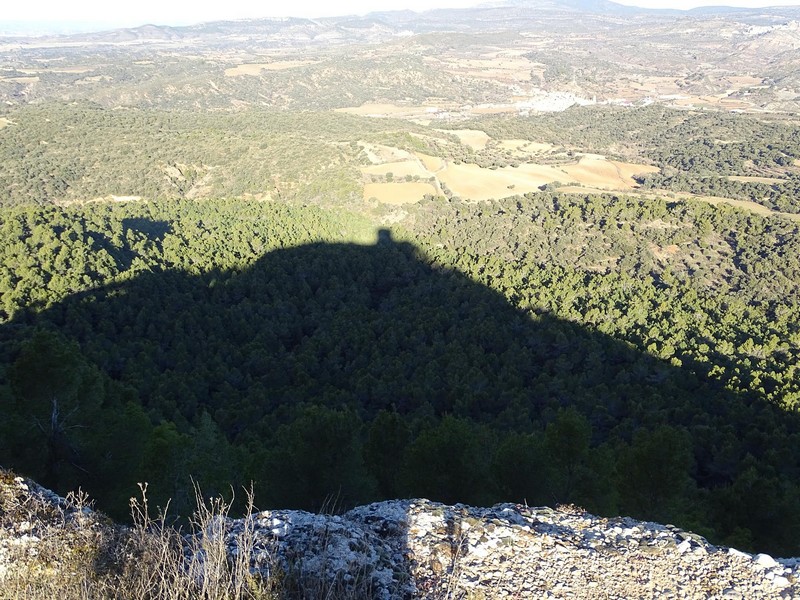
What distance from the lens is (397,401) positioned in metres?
29.2

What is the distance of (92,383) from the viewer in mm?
15523

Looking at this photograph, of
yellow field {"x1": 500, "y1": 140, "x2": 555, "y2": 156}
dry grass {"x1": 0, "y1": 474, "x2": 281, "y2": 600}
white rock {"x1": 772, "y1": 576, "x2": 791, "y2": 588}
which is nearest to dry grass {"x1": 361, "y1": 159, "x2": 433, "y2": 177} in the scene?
yellow field {"x1": 500, "y1": 140, "x2": 555, "y2": 156}

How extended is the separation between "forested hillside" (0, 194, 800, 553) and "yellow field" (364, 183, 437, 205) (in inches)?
405

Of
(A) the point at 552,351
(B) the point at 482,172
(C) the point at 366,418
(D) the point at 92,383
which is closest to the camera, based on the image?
(D) the point at 92,383

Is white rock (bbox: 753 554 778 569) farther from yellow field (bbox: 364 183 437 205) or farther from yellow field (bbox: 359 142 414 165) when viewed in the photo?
yellow field (bbox: 359 142 414 165)

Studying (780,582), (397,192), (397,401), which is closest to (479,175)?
(397,192)

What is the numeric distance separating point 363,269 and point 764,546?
122ft

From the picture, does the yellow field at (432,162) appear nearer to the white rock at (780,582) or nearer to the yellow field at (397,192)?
the yellow field at (397,192)

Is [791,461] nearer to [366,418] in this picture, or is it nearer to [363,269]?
[366,418]

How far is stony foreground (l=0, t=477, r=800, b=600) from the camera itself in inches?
287

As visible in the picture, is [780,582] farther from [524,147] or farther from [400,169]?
[524,147]

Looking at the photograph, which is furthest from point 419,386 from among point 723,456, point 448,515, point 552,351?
point 448,515

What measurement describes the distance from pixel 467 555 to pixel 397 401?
20.9 meters

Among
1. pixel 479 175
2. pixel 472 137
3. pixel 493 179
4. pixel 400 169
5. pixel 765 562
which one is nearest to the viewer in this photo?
pixel 765 562
